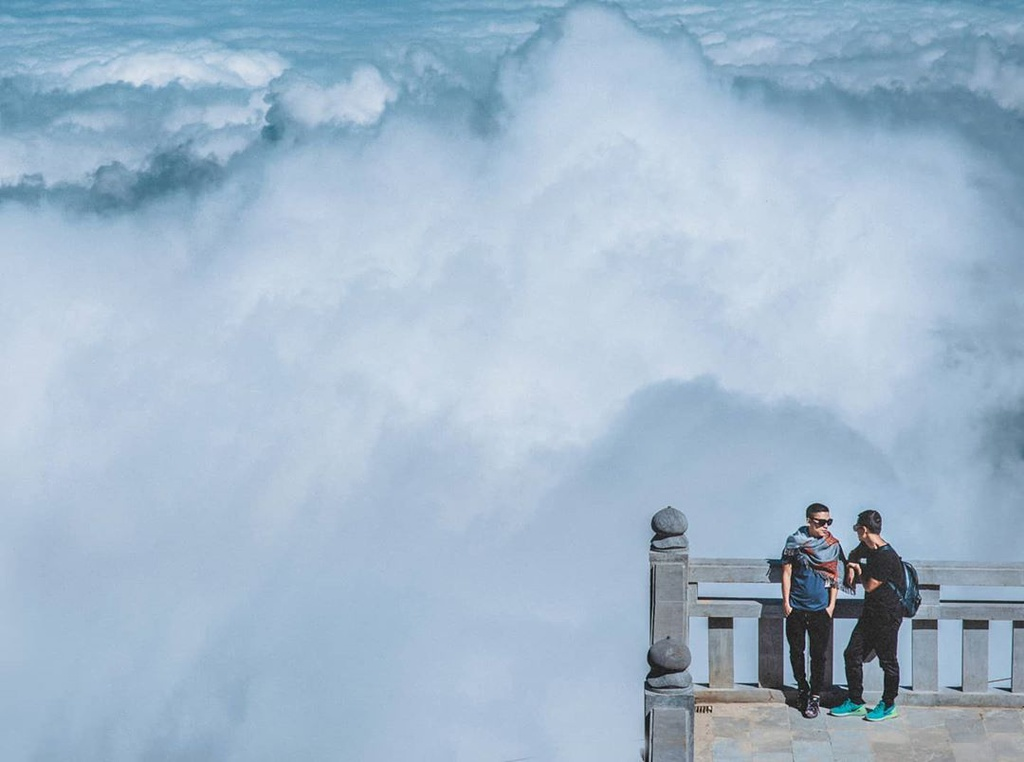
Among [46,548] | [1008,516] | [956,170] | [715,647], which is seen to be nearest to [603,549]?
[1008,516]

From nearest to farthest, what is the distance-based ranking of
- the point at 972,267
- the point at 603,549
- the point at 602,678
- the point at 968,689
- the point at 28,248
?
the point at 968,689, the point at 602,678, the point at 603,549, the point at 972,267, the point at 28,248

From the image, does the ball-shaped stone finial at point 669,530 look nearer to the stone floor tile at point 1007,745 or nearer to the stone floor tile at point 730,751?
the stone floor tile at point 730,751

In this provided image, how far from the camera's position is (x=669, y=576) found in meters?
15.4

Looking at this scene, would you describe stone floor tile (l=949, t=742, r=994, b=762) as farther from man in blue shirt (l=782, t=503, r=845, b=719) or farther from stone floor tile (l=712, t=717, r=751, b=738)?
stone floor tile (l=712, t=717, r=751, b=738)

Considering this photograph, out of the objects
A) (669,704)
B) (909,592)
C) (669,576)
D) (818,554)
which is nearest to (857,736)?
(909,592)

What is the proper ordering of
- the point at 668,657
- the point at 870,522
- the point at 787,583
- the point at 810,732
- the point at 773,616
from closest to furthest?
the point at 668,657 → the point at 870,522 → the point at 787,583 → the point at 810,732 → the point at 773,616

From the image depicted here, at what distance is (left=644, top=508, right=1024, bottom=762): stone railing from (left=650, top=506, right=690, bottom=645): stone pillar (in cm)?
1

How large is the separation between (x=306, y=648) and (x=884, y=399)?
60479 millimetres

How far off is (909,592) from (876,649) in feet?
2.20

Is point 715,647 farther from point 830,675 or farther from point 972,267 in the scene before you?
point 972,267

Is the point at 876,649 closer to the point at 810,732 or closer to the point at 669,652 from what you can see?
the point at 810,732

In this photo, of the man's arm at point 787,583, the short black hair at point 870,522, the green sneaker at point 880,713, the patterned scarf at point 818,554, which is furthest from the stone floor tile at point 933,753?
the short black hair at point 870,522

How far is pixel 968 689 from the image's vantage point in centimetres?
1573

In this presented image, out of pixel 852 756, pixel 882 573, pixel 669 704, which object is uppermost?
pixel 882 573
